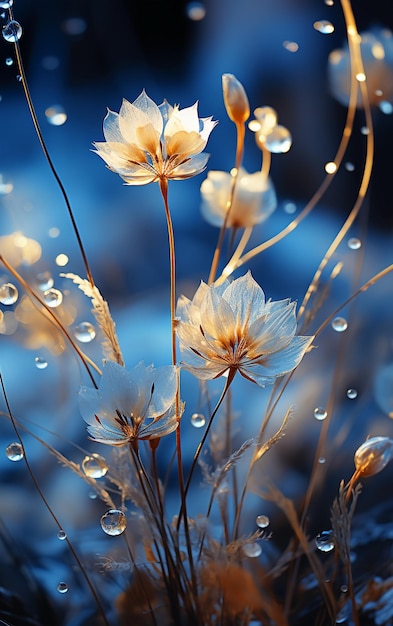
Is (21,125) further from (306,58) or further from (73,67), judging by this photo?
(306,58)

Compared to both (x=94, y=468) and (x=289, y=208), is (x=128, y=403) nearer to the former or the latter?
(x=94, y=468)

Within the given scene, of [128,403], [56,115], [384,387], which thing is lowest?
[384,387]

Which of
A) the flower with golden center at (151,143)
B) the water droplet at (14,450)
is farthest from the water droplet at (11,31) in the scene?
the water droplet at (14,450)

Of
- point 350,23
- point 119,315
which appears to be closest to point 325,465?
point 119,315

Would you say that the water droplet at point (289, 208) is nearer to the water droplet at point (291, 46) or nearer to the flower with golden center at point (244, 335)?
the water droplet at point (291, 46)

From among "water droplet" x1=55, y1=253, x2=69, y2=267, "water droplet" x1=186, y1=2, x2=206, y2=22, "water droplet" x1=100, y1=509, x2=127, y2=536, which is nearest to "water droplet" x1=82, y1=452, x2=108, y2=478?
"water droplet" x1=100, y1=509, x2=127, y2=536

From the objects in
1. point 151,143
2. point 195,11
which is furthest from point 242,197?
point 195,11
